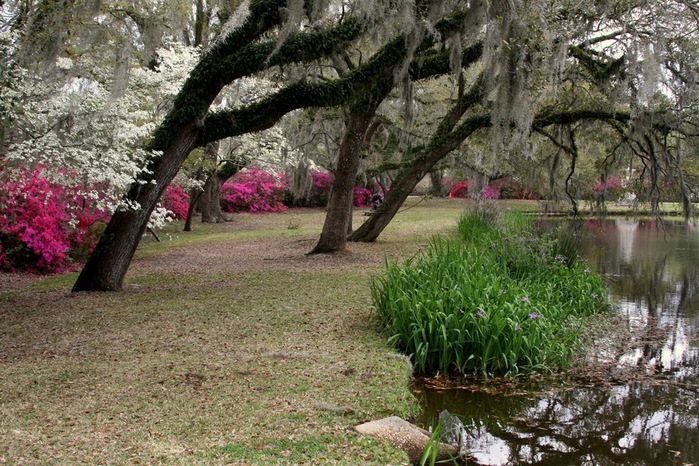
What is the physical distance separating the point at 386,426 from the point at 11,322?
4.65 m

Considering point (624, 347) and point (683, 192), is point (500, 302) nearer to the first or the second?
point (624, 347)

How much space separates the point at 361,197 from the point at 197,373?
2845 centimetres

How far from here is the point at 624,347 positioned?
682cm

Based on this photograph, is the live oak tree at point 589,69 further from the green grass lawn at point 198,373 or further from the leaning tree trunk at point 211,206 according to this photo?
the leaning tree trunk at point 211,206

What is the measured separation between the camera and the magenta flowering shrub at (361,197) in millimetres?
32719

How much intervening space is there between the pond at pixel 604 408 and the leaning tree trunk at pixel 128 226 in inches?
176

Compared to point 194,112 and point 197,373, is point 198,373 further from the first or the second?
point 194,112

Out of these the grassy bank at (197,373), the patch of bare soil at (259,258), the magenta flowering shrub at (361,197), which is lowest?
the grassy bank at (197,373)

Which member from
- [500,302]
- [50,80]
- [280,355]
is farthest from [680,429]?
[50,80]

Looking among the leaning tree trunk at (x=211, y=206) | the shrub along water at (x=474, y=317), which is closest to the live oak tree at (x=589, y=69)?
the shrub along water at (x=474, y=317)

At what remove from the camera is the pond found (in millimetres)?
4195

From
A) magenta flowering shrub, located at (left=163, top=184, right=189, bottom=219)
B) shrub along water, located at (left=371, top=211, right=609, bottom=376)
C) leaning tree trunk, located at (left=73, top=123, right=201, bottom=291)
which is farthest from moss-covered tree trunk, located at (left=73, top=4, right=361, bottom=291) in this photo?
magenta flowering shrub, located at (left=163, top=184, right=189, bottom=219)

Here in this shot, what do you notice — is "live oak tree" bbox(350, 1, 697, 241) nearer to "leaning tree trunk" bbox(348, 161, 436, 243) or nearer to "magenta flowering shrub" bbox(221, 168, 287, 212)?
"leaning tree trunk" bbox(348, 161, 436, 243)

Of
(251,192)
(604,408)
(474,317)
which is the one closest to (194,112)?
(474,317)
